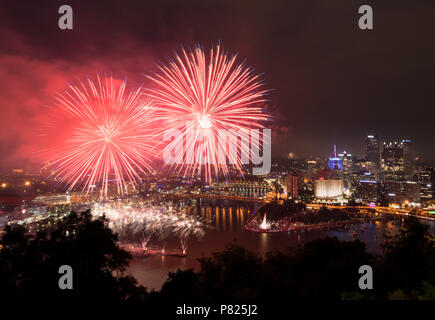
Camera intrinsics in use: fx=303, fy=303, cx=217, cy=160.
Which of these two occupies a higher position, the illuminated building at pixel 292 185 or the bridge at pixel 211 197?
the illuminated building at pixel 292 185

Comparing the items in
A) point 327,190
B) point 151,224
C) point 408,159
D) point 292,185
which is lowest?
point 151,224

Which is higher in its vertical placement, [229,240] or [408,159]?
[408,159]

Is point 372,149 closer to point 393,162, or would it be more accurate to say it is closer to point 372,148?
point 372,148

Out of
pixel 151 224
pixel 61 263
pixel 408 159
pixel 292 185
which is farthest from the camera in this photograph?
pixel 408 159

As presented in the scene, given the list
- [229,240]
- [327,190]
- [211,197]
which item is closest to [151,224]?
[229,240]

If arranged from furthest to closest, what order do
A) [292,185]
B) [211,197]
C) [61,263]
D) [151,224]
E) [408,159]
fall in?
[408,159] < [292,185] < [211,197] < [151,224] < [61,263]

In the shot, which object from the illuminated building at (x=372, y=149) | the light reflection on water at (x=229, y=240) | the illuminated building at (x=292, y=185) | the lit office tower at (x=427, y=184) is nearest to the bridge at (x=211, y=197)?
the illuminated building at (x=292, y=185)

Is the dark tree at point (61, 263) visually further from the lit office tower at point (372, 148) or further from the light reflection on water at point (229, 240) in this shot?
the lit office tower at point (372, 148)
